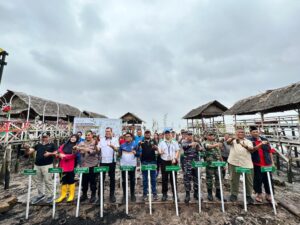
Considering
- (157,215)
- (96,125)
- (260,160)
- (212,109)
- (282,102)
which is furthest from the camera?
(212,109)

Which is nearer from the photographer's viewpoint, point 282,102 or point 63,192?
point 63,192

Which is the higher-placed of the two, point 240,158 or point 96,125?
point 96,125

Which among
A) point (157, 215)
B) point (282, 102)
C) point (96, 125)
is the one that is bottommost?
point (157, 215)

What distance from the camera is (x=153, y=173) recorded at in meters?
4.45

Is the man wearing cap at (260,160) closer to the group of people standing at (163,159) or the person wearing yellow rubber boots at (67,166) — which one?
the group of people standing at (163,159)

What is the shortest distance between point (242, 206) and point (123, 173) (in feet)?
10.9

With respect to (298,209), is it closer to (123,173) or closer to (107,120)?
(123,173)

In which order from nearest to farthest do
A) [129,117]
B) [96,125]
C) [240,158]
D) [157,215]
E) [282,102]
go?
[157,215] < [240,158] < [96,125] < [282,102] < [129,117]

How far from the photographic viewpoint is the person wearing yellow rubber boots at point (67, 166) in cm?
420

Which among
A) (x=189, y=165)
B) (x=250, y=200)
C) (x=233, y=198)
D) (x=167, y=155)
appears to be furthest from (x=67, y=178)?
(x=250, y=200)

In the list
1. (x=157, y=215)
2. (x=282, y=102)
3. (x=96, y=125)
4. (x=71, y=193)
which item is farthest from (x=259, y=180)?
(x=282, y=102)

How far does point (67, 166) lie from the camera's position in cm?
420

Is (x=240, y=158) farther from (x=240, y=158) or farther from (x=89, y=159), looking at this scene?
(x=89, y=159)

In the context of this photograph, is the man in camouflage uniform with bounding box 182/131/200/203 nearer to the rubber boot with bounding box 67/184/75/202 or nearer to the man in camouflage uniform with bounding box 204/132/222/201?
the man in camouflage uniform with bounding box 204/132/222/201
